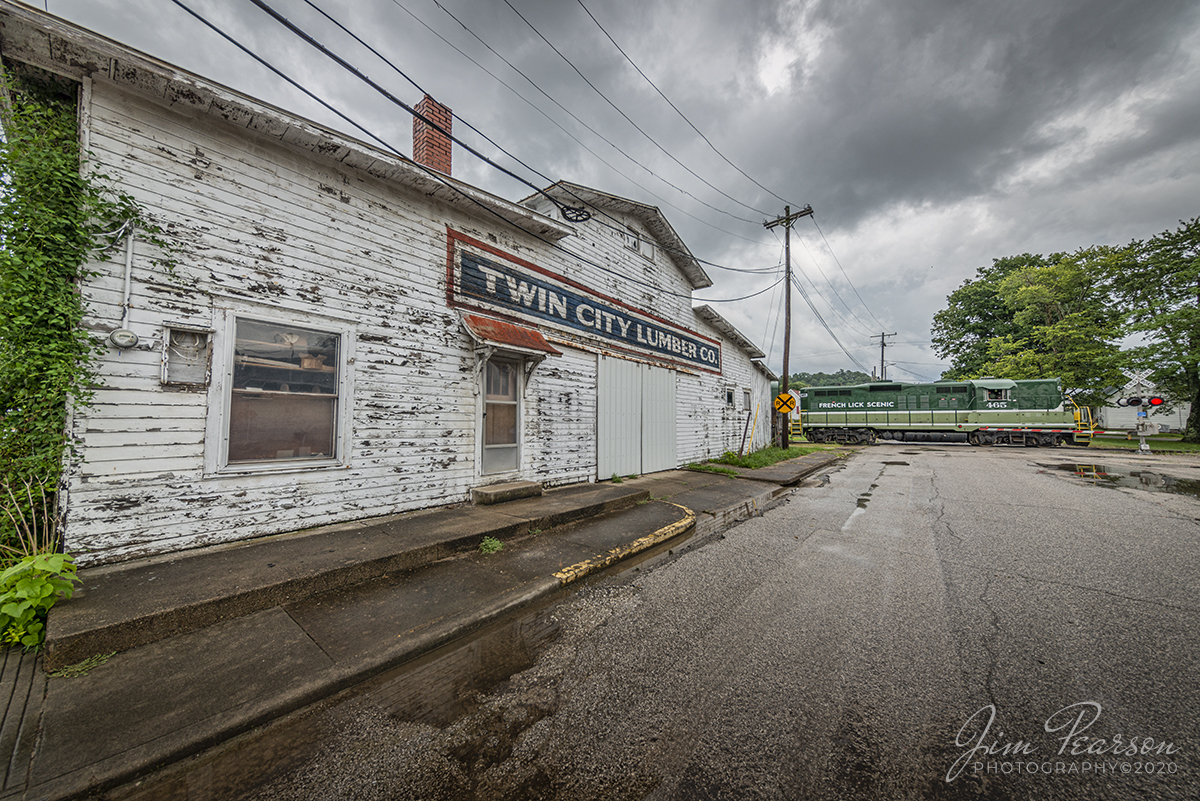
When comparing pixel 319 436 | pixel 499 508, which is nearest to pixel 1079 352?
pixel 499 508

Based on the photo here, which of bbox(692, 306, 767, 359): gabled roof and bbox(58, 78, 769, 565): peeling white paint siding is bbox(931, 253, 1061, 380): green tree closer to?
bbox(692, 306, 767, 359): gabled roof

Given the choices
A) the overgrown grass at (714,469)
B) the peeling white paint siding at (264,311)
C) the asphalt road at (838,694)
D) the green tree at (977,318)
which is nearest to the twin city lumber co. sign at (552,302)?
the peeling white paint siding at (264,311)

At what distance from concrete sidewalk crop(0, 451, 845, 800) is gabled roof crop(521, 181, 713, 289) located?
253 inches

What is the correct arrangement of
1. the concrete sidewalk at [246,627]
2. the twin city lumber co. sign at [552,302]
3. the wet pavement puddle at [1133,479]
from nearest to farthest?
1. the concrete sidewalk at [246,627]
2. the twin city lumber co. sign at [552,302]
3. the wet pavement puddle at [1133,479]

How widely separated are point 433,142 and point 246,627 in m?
7.12

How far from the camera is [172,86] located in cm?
409

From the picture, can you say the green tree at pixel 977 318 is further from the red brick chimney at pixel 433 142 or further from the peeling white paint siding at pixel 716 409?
the red brick chimney at pixel 433 142

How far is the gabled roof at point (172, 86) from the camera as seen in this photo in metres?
3.56

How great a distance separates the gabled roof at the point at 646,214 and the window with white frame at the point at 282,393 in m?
5.06

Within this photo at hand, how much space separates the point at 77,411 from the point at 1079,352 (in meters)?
35.5

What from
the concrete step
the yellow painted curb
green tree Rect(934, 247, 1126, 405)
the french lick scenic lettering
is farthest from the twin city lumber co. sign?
green tree Rect(934, 247, 1126, 405)

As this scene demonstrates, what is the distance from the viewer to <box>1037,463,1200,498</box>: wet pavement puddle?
895 cm

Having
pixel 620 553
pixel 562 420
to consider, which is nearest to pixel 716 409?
pixel 562 420

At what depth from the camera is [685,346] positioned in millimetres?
12641
